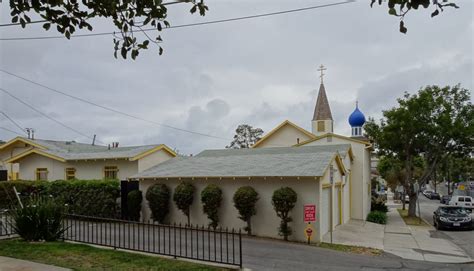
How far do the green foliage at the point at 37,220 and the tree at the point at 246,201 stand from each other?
272 inches

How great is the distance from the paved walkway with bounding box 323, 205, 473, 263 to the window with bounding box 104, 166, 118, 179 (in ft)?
42.6

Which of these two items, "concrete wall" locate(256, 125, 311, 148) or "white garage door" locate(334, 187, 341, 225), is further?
"concrete wall" locate(256, 125, 311, 148)

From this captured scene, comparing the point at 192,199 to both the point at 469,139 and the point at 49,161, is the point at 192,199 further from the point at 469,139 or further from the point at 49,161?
the point at 469,139

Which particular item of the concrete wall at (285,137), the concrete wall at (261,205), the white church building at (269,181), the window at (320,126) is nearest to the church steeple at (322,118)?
the window at (320,126)

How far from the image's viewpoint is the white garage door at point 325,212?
53.5 ft

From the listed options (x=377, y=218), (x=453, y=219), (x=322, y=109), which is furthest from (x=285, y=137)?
(x=453, y=219)

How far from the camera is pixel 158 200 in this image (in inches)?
707

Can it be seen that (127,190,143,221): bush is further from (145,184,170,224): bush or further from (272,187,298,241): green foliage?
(272,187,298,241): green foliage

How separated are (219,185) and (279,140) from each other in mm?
15694

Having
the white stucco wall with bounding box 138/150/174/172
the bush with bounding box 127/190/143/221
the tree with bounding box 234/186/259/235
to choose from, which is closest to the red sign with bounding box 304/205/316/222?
the tree with bounding box 234/186/259/235

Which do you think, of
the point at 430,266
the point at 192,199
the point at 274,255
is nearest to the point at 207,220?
the point at 192,199

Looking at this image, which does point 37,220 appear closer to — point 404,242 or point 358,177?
point 404,242

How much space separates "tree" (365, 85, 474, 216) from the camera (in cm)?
2662

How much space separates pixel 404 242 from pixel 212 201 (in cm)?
850
